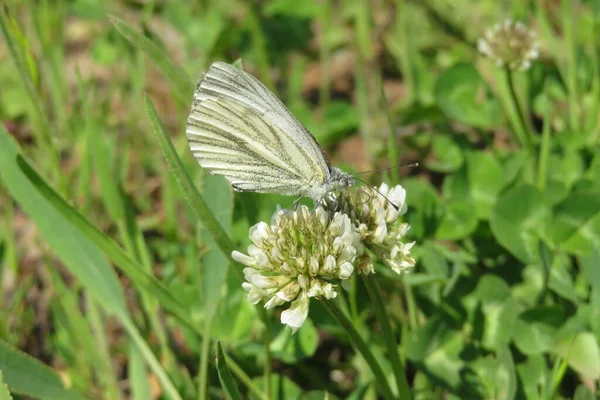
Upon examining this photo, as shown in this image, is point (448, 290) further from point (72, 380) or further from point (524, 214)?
point (72, 380)

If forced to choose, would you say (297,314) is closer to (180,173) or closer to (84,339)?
(180,173)

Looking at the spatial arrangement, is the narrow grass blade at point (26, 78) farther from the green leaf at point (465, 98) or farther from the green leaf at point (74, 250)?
the green leaf at point (465, 98)

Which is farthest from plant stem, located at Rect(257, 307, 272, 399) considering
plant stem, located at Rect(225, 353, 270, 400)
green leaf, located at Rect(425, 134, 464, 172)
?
green leaf, located at Rect(425, 134, 464, 172)

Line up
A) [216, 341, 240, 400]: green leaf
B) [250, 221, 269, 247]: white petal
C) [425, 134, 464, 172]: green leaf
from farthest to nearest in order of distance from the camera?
1. [425, 134, 464, 172]: green leaf
2. [250, 221, 269, 247]: white petal
3. [216, 341, 240, 400]: green leaf

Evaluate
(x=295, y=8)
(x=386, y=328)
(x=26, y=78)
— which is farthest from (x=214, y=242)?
(x=295, y=8)

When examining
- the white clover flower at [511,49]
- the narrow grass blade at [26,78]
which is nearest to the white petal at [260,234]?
the narrow grass blade at [26,78]

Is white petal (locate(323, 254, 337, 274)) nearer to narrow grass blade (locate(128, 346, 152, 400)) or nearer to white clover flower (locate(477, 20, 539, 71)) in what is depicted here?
narrow grass blade (locate(128, 346, 152, 400))

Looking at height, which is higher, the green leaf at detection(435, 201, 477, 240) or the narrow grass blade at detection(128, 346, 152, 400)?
the green leaf at detection(435, 201, 477, 240)
